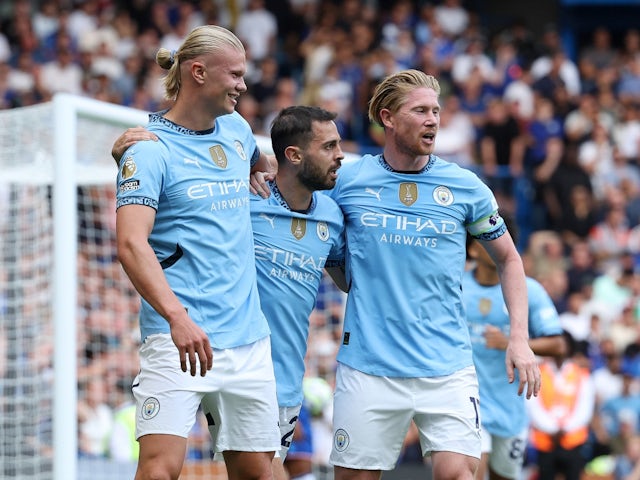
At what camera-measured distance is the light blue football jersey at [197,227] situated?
18.0 feet

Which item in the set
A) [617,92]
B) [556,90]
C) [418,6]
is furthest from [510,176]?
[418,6]

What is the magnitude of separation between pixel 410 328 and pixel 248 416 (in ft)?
3.03

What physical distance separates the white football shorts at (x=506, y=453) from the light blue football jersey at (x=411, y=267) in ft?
8.21

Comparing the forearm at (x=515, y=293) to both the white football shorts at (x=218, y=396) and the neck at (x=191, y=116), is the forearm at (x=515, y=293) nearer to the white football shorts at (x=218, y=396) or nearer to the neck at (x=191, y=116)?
the white football shorts at (x=218, y=396)

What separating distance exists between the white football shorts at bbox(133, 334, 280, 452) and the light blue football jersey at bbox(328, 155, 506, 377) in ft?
1.91

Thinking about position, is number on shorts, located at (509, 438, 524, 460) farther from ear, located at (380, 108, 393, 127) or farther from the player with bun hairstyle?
the player with bun hairstyle

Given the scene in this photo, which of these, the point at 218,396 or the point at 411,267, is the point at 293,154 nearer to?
the point at 411,267

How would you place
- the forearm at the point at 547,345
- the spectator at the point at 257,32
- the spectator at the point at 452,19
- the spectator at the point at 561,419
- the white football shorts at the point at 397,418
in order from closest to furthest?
1. the white football shorts at the point at 397,418
2. the forearm at the point at 547,345
3. the spectator at the point at 561,419
4. the spectator at the point at 257,32
5. the spectator at the point at 452,19

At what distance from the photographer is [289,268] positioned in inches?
244

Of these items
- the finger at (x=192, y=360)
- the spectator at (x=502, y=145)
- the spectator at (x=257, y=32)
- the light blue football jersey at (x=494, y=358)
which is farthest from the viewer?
the spectator at (x=257, y=32)

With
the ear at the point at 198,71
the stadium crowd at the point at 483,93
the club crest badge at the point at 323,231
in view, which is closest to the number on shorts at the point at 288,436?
the club crest badge at the point at 323,231

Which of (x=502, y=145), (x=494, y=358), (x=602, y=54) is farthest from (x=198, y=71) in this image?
(x=602, y=54)

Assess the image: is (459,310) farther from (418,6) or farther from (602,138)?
(418,6)

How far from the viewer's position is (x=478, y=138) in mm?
17578
